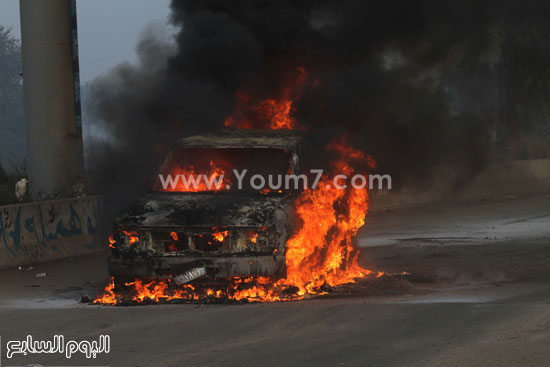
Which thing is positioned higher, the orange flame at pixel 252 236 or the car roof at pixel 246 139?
the car roof at pixel 246 139

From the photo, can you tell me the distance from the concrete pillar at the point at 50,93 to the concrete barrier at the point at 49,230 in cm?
401

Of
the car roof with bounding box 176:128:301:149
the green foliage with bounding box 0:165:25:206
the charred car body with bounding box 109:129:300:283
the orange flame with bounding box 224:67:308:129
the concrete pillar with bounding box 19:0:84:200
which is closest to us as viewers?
the charred car body with bounding box 109:129:300:283

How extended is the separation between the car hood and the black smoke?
258 cm

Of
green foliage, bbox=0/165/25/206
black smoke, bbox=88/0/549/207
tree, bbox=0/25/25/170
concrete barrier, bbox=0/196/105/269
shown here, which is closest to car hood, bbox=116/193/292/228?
black smoke, bbox=88/0/549/207

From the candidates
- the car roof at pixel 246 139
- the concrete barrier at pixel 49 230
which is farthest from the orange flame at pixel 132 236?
the concrete barrier at pixel 49 230

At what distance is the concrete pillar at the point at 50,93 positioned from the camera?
2030 cm

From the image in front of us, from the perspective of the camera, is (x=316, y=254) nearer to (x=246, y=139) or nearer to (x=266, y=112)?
(x=246, y=139)

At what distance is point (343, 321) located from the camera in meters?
8.52

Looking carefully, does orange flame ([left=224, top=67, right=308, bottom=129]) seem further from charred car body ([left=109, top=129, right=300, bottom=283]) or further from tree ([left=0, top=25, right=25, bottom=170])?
tree ([left=0, top=25, right=25, bottom=170])

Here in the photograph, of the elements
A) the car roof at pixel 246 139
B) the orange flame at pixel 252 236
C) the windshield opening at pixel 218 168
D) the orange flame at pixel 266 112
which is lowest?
the orange flame at pixel 252 236

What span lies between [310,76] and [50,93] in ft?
25.4

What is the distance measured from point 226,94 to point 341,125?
2108 millimetres

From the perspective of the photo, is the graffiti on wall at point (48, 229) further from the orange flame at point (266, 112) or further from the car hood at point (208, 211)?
the car hood at point (208, 211)

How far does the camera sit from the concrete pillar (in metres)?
20.3
